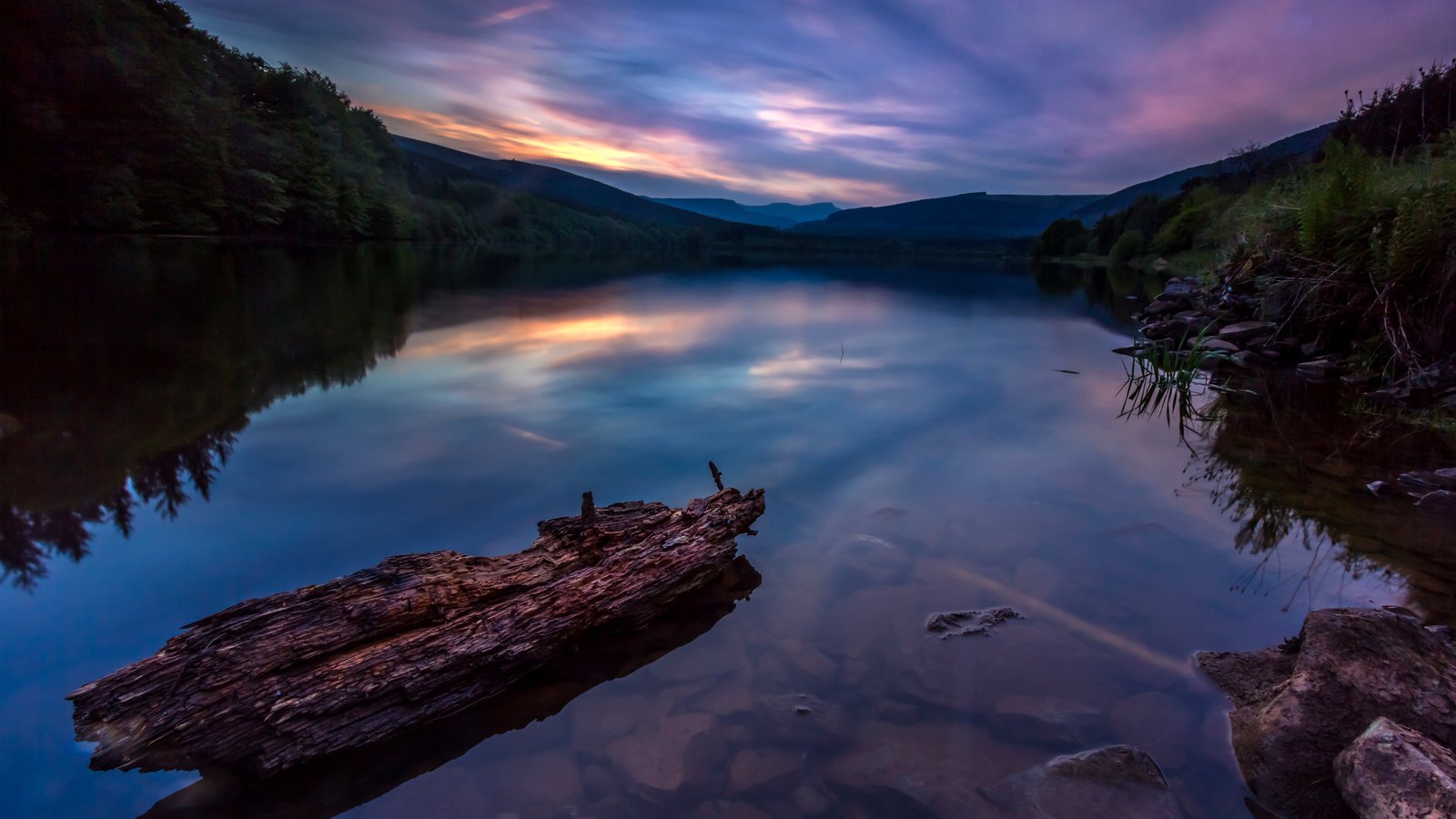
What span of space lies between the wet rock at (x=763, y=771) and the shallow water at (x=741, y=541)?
2 cm

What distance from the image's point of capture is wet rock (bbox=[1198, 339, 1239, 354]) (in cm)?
1425

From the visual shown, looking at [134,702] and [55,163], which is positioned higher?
[55,163]

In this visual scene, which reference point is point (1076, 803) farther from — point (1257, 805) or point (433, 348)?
point (433, 348)

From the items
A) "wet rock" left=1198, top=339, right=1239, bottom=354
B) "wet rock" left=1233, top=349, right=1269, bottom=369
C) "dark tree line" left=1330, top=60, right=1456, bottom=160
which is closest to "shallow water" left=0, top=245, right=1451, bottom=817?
"wet rock" left=1198, top=339, right=1239, bottom=354

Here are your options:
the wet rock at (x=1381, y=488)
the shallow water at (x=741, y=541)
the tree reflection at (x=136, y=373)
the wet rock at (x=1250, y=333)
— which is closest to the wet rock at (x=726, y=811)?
the shallow water at (x=741, y=541)

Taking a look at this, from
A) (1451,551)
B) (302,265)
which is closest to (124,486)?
(1451,551)

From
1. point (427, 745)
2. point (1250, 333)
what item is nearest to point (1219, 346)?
point (1250, 333)

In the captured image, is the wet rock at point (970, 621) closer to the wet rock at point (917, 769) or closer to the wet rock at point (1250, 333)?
the wet rock at point (917, 769)

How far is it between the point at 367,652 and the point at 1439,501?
9.08m

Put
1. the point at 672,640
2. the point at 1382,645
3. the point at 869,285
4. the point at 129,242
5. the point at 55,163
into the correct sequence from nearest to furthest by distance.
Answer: the point at 1382,645 → the point at 672,640 → the point at 55,163 → the point at 129,242 → the point at 869,285

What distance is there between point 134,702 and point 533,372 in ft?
36.1

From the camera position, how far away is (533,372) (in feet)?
44.7

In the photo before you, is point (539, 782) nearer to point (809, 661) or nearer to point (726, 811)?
point (726, 811)

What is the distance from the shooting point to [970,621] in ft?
15.0
